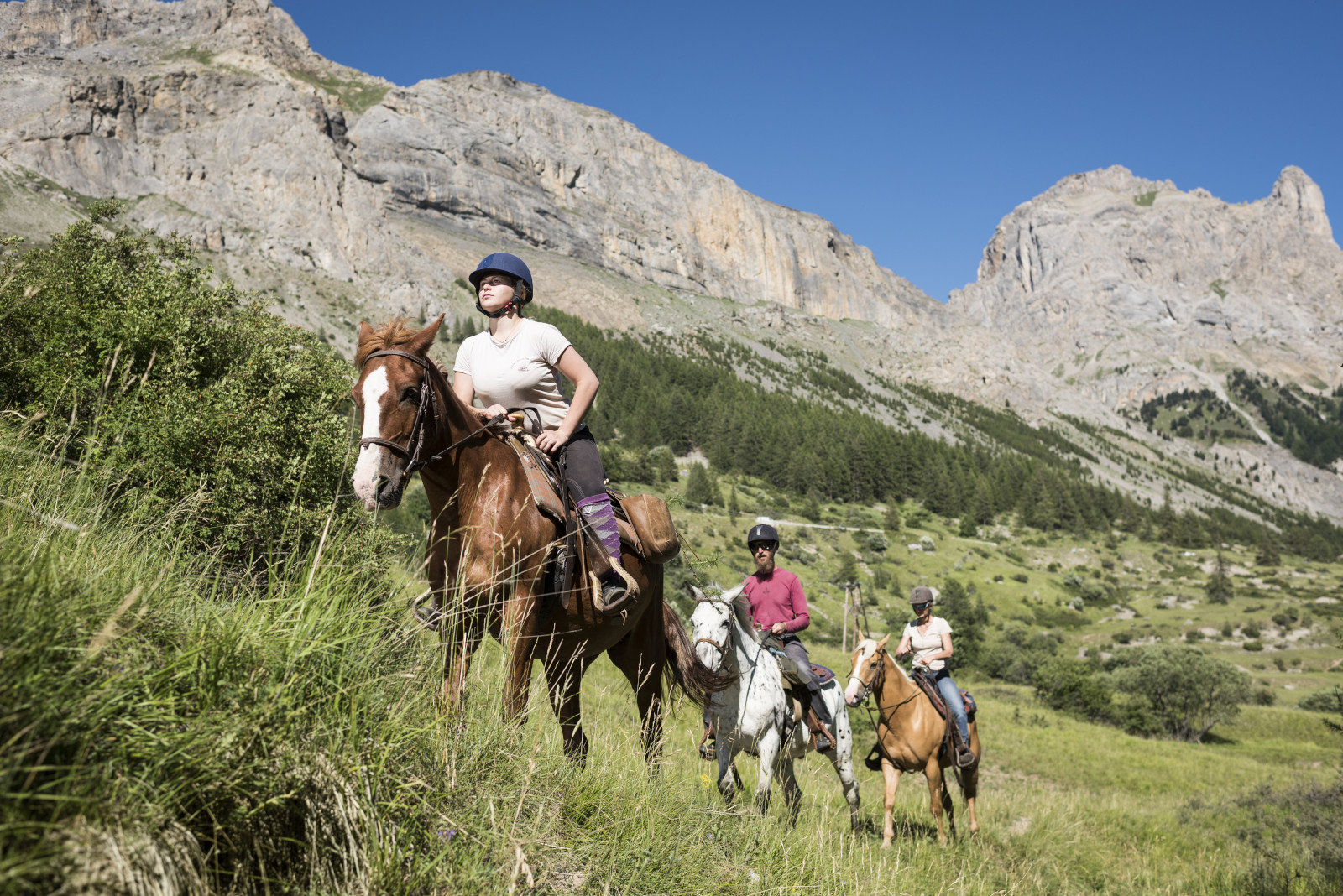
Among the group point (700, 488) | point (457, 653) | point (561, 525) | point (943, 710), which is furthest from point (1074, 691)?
point (700, 488)

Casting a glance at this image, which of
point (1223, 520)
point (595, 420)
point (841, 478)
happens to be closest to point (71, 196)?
point (595, 420)

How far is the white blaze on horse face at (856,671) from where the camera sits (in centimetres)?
956

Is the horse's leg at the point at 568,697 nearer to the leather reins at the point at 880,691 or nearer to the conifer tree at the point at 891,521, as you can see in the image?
the leather reins at the point at 880,691

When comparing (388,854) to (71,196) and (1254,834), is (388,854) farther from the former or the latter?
(71,196)

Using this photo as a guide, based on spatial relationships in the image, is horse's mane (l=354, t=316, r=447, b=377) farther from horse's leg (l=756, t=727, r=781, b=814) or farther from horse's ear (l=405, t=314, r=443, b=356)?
horse's leg (l=756, t=727, r=781, b=814)

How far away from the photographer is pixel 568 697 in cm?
488

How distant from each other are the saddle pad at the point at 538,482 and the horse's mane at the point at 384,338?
1.00 metres

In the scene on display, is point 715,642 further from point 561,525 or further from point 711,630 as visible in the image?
point 561,525

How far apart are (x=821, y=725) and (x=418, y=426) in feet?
24.7

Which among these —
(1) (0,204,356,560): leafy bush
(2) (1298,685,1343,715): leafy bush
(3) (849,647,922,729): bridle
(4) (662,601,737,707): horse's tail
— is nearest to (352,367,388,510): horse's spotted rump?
(4) (662,601,737,707): horse's tail

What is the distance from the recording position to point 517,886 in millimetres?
2746

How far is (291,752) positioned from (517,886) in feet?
3.56

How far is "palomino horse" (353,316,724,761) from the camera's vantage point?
3.96 m

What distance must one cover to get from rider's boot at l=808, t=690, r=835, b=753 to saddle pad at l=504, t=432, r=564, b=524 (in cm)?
609
